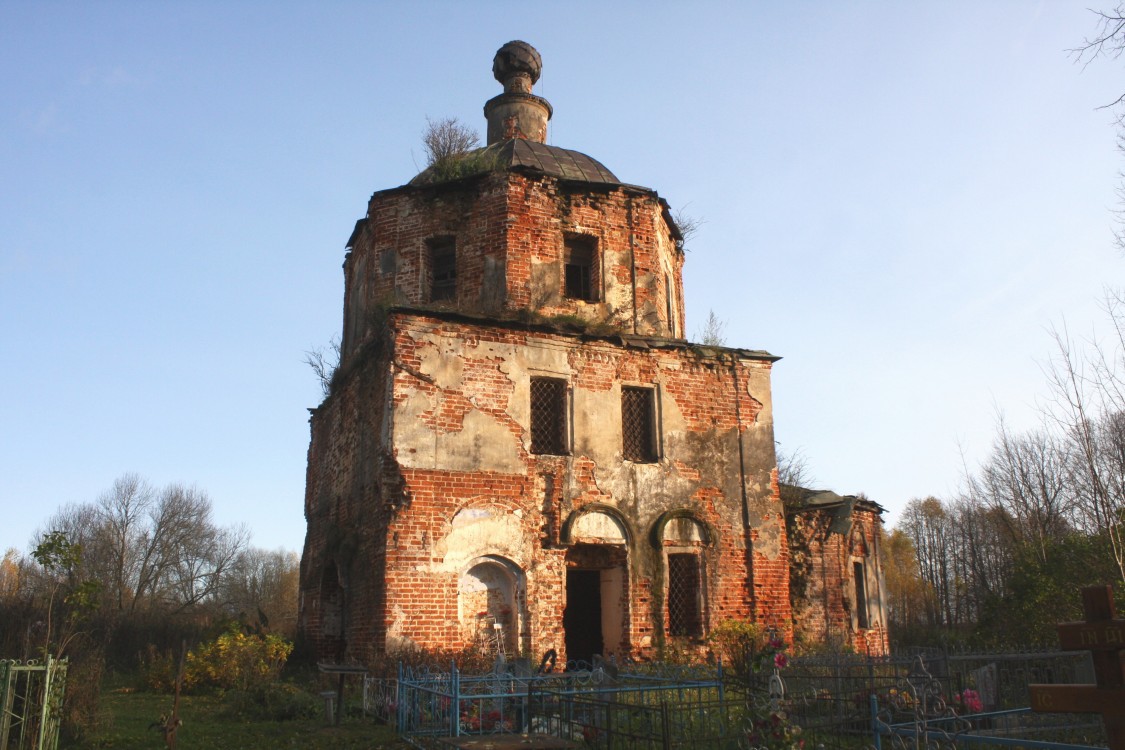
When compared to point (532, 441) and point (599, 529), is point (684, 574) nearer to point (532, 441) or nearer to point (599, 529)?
point (599, 529)

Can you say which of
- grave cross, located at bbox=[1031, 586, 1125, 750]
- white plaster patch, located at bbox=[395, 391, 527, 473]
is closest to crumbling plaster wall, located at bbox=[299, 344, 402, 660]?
white plaster patch, located at bbox=[395, 391, 527, 473]

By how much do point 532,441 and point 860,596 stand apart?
9.55 metres

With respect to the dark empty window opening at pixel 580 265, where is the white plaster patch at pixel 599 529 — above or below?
below

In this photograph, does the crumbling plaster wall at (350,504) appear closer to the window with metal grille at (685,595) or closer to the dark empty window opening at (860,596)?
the window with metal grille at (685,595)

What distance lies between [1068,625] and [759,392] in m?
12.2

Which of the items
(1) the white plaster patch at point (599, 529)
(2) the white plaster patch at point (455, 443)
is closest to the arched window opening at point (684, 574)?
(1) the white plaster patch at point (599, 529)

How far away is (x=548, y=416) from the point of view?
14.5m

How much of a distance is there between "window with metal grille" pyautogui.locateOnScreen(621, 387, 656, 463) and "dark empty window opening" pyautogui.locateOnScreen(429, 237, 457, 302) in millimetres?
3944

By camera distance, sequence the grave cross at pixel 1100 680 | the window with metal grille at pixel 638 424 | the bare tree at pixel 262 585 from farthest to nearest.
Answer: the bare tree at pixel 262 585
the window with metal grille at pixel 638 424
the grave cross at pixel 1100 680

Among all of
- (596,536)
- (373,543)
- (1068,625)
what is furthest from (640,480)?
(1068,625)

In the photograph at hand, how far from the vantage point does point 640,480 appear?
47.7ft

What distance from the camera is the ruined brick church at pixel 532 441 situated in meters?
13.2

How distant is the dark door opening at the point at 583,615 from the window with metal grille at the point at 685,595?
5.18 feet

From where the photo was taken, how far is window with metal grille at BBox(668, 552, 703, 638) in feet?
47.1
